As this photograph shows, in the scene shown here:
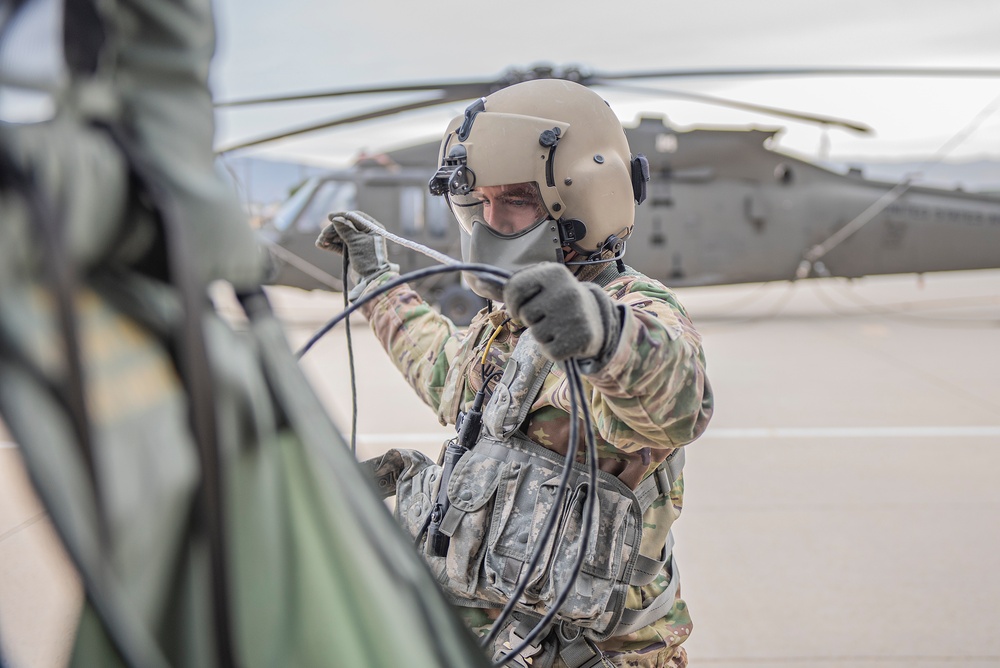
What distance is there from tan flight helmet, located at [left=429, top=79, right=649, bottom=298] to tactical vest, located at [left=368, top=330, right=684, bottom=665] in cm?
23

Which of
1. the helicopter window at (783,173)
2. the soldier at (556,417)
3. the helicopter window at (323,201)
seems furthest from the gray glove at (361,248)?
the helicopter window at (783,173)

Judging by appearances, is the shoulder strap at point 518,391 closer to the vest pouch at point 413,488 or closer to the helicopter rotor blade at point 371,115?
the vest pouch at point 413,488

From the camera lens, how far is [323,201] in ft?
33.4

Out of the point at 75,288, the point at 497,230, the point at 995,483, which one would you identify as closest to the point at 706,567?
the point at 995,483

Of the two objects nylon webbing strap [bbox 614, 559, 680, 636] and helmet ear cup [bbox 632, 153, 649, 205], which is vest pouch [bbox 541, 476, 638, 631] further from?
helmet ear cup [bbox 632, 153, 649, 205]

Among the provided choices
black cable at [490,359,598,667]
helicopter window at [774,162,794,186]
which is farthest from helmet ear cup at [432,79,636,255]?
helicopter window at [774,162,794,186]

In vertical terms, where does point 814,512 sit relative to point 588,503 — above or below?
below

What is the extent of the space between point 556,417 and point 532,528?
213 mm

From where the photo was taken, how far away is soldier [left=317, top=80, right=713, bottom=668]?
1.40 metres

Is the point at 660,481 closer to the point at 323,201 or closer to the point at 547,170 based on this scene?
the point at 547,170

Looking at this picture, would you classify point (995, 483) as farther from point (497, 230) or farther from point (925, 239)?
point (925, 239)

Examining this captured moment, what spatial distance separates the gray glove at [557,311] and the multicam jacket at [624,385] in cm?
7

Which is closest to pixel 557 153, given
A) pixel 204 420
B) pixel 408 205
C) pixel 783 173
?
pixel 204 420

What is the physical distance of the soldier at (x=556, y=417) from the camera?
1399 millimetres
